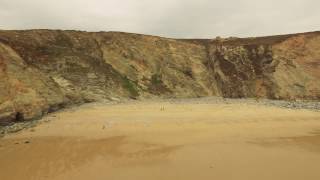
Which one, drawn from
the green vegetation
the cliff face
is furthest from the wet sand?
the green vegetation

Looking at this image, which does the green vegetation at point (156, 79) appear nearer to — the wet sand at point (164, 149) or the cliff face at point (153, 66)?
the cliff face at point (153, 66)

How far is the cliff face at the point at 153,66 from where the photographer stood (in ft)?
78.6

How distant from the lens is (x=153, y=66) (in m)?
32.3

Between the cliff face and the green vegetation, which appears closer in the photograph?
the cliff face

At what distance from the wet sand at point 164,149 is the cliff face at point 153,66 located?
6.72 m

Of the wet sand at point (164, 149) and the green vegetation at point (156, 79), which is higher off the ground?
the wet sand at point (164, 149)

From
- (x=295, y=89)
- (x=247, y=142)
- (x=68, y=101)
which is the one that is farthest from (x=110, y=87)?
(x=247, y=142)

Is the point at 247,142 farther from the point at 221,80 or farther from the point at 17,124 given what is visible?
the point at 221,80

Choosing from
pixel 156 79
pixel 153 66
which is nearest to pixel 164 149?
pixel 156 79

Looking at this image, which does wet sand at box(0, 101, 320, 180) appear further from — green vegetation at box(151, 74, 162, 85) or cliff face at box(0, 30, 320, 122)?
green vegetation at box(151, 74, 162, 85)

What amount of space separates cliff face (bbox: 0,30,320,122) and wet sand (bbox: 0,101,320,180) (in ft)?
22.1

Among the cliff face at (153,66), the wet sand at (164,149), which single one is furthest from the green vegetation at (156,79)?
the wet sand at (164,149)

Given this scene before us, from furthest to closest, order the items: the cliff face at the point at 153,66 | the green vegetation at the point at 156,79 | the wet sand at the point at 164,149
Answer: the green vegetation at the point at 156,79
the cliff face at the point at 153,66
the wet sand at the point at 164,149

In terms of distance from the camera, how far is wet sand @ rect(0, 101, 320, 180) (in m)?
7.48
